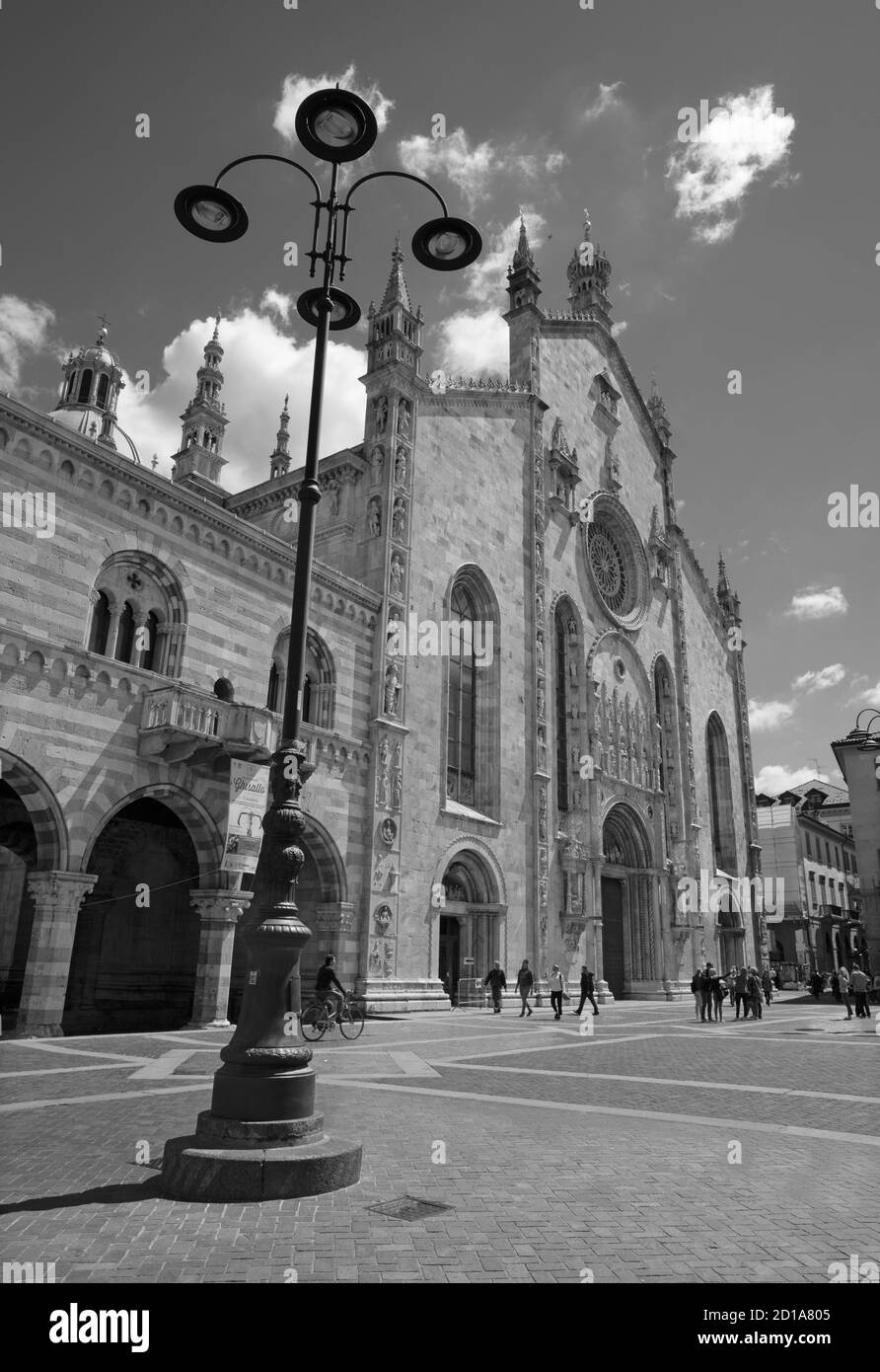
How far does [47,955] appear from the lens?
17.0 metres

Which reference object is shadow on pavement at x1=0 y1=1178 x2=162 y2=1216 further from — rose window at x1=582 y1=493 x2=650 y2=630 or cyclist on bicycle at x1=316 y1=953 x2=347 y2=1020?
rose window at x1=582 y1=493 x2=650 y2=630

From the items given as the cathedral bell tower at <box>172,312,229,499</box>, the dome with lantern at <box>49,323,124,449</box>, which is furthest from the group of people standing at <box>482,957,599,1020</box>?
the dome with lantern at <box>49,323,124,449</box>

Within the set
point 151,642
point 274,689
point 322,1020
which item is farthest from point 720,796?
point 151,642

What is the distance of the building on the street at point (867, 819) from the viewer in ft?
129

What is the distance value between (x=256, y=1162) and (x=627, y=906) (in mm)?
35113

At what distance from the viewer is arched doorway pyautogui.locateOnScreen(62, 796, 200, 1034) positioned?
25.2 meters

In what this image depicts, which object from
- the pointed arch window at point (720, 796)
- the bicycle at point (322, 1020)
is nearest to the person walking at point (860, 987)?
the bicycle at point (322, 1020)

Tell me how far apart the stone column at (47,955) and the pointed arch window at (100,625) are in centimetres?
508

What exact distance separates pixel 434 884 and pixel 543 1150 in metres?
19.0

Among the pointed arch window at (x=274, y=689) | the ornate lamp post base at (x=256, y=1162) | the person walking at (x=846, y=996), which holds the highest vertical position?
the pointed arch window at (x=274, y=689)

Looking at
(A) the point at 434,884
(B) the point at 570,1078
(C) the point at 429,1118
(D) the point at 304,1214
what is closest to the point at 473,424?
(A) the point at 434,884

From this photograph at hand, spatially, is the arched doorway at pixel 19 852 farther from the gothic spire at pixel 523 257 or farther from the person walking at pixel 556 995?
the gothic spire at pixel 523 257

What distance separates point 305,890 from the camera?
24.8 metres

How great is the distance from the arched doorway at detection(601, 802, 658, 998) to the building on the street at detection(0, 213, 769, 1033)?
11 cm
